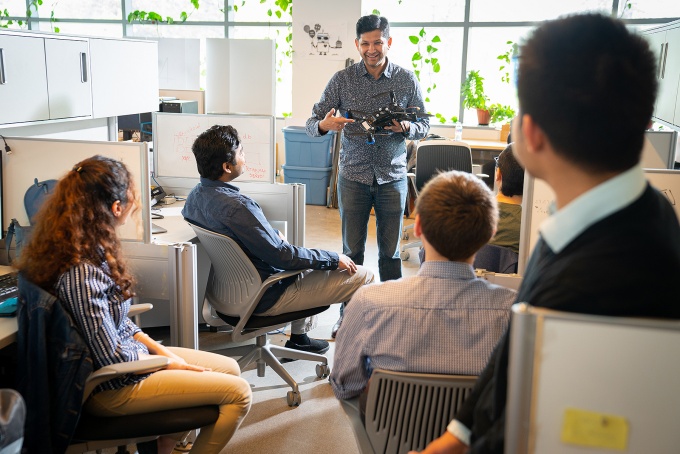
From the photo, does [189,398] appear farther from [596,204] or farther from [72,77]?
[72,77]

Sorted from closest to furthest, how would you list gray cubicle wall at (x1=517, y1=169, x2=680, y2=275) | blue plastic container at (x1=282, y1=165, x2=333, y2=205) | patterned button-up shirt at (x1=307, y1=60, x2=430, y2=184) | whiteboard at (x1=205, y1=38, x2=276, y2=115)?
gray cubicle wall at (x1=517, y1=169, x2=680, y2=275), patterned button-up shirt at (x1=307, y1=60, x2=430, y2=184), blue plastic container at (x1=282, y1=165, x2=333, y2=205), whiteboard at (x1=205, y1=38, x2=276, y2=115)

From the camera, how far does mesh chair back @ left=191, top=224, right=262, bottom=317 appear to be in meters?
2.50

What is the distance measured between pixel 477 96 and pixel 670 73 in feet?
12.0

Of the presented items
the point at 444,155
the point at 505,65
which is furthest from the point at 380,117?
the point at 505,65

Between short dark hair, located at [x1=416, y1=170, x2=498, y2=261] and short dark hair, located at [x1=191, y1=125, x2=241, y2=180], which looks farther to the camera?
short dark hair, located at [x1=191, y1=125, x2=241, y2=180]

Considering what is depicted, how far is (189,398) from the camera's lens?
6.03 ft

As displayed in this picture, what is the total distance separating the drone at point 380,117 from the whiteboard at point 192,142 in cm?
42

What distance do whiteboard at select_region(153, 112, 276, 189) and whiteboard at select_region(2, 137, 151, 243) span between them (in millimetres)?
977

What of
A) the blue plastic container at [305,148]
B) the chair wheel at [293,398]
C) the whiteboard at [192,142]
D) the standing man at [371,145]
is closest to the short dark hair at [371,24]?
the standing man at [371,145]

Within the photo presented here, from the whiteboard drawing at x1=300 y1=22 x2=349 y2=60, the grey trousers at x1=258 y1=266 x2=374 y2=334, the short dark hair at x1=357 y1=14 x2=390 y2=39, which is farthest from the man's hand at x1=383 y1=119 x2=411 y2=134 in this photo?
the whiteboard drawing at x1=300 y1=22 x2=349 y2=60

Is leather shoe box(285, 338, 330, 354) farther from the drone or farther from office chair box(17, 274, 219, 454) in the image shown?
office chair box(17, 274, 219, 454)

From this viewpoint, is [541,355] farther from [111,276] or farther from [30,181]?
[30,181]

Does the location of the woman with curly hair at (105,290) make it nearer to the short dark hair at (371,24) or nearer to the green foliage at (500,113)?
the short dark hair at (371,24)

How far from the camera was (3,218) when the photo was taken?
8.14 feet
